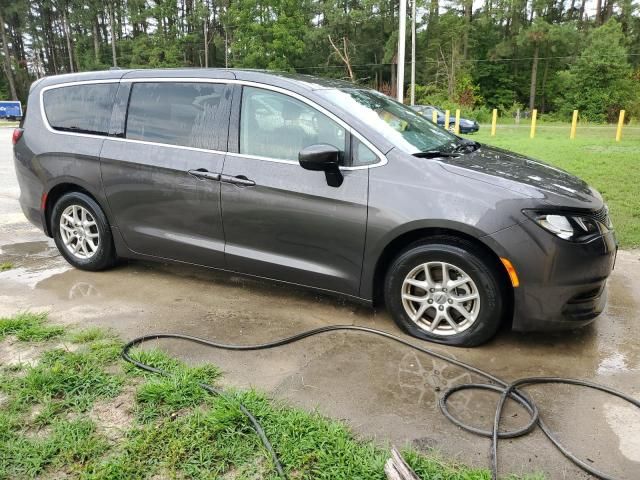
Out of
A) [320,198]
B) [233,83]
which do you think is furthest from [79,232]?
[320,198]

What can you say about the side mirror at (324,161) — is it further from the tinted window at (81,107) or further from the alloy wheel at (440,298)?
the tinted window at (81,107)

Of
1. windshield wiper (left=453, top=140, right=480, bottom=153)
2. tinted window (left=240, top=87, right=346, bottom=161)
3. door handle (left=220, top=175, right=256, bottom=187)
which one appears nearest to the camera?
tinted window (left=240, top=87, right=346, bottom=161)

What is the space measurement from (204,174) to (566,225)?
8.08ft

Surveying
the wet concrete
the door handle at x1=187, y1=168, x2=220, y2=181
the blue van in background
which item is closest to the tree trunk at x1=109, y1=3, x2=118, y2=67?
the blue van in background

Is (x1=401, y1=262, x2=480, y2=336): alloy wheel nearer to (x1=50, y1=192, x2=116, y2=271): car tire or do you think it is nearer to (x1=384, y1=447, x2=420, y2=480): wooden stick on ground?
(x1=384, y1=447, x2=420, y2=480): wooden stick on ground

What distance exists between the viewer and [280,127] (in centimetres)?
377

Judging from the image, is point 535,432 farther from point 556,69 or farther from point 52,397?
point 556,69

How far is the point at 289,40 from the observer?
4559 centimetres

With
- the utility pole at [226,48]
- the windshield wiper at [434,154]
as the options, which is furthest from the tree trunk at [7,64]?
the windshield wiper at [434,154]

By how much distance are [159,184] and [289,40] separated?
147 feet

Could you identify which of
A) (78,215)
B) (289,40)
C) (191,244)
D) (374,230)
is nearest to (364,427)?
(374,230)

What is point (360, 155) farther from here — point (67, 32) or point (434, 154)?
point (67, 32)

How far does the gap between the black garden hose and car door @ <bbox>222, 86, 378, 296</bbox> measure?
0.47m

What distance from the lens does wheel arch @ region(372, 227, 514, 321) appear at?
3.25 meters
